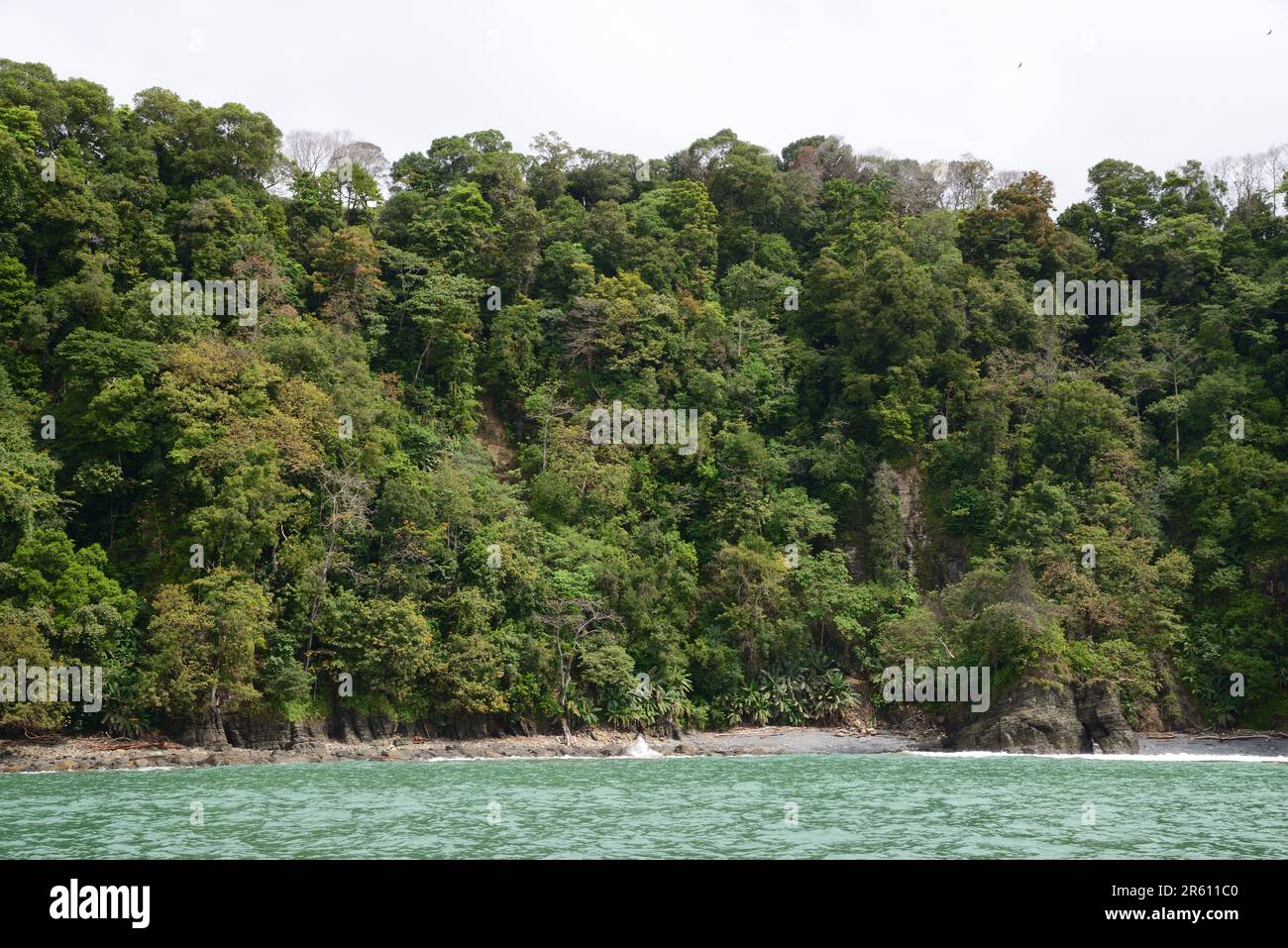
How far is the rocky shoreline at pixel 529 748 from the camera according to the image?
95.8 feet

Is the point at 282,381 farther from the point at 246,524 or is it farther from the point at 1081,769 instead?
the point at 1081,769

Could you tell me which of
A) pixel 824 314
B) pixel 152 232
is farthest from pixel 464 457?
pixel 824 314

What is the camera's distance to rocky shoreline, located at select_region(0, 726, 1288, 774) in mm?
29203

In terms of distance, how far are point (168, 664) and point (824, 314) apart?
1217 inches

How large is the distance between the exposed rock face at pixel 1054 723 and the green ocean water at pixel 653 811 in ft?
15.3

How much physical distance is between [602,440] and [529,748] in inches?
541

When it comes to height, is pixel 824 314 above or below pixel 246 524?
above

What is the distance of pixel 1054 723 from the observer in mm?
34125

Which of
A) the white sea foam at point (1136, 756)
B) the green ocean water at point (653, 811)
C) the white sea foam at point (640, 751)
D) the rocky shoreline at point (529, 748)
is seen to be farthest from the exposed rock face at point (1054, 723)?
the white sea foam at point (640, 751)

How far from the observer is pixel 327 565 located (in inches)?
1369

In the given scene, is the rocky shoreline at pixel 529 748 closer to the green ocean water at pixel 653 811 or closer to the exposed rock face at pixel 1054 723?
the exposed rock face at pixel 1054 723

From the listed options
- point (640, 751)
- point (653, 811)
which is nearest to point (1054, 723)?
point (640, 751)

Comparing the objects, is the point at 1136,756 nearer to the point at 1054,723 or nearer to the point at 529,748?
the point at 1054,723

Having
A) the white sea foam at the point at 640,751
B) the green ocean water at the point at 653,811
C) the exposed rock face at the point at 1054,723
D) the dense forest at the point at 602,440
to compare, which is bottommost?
the white sea foam at the point at 640,751
